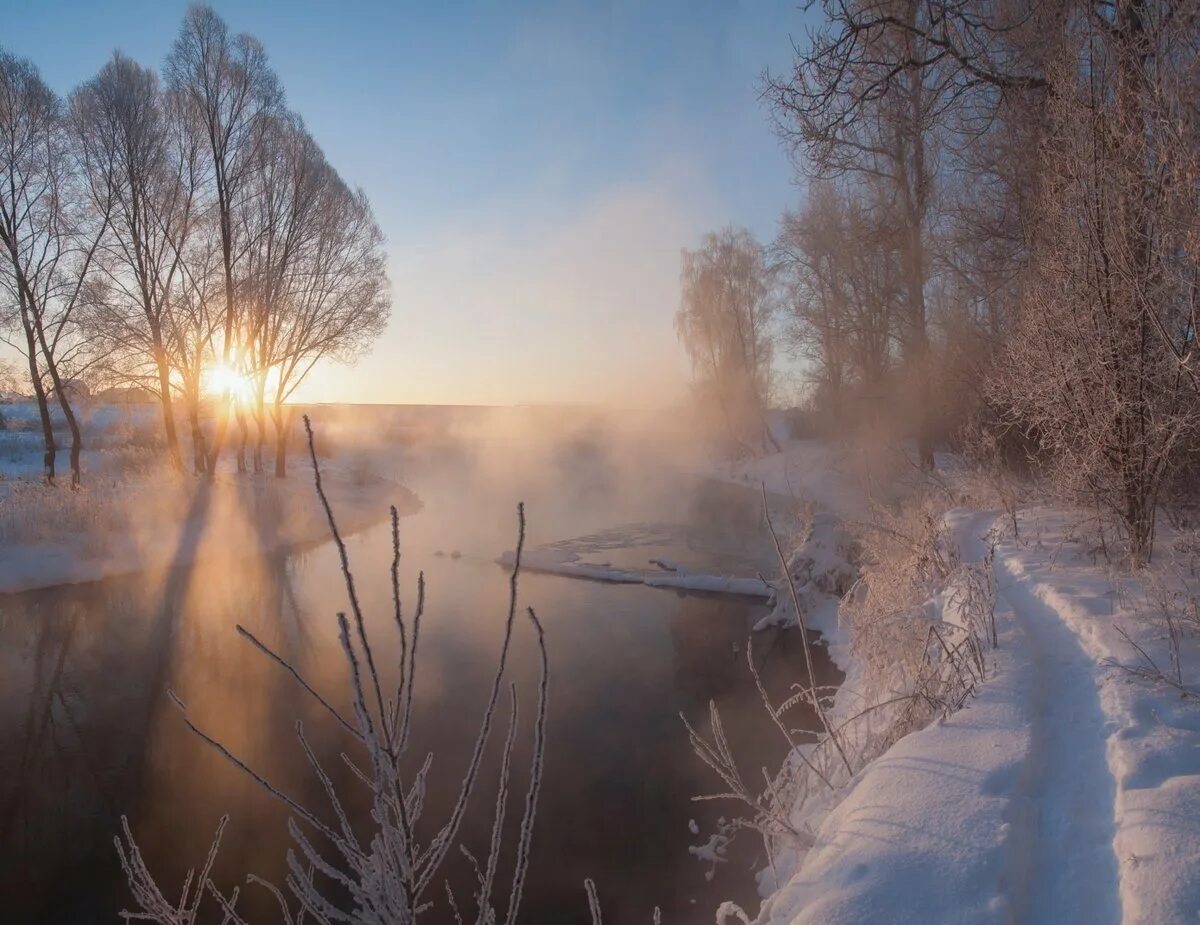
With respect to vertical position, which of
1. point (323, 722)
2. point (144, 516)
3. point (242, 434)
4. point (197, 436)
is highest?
point (242, 434)

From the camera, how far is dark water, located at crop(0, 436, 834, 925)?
4.43m

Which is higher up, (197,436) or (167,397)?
(167,397)

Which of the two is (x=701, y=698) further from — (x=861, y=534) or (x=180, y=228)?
(x=180, y=228)

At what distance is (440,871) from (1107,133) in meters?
6.54

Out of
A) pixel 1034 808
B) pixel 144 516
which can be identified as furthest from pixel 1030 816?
pixel 144 516

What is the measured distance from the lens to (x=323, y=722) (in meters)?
6.37

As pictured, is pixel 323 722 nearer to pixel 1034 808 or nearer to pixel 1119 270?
pixel 1034 808

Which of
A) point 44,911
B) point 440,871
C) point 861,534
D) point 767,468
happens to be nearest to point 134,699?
point 44,911

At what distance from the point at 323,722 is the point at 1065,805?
5820 millimetres

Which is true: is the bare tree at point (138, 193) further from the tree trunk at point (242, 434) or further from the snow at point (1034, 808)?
the snow at point (1034, 808)

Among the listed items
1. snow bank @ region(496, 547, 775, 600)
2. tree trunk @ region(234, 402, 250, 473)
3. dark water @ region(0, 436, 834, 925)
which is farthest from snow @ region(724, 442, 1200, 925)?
tree trunk @ region(234, 402, 250, 473)

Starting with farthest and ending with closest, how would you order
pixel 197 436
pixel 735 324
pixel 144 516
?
pixel 735 324 → pixel 197 436 → pixel 144 516

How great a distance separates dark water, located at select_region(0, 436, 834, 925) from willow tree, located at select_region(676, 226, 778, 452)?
1951 cm

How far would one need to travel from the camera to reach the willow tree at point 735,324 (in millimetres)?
28984
